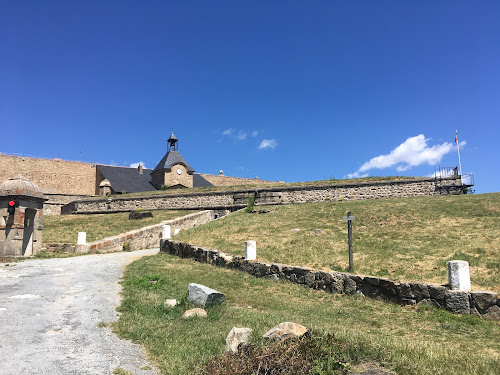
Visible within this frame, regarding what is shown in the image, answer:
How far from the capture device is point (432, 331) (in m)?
5.89

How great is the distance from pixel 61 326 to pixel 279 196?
22621 mm

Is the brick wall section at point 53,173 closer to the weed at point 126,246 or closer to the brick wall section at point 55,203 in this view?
the brick wall section at point 55,203

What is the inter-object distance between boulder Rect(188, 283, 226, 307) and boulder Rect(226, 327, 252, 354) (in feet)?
8.04

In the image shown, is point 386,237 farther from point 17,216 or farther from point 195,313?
point 17,216

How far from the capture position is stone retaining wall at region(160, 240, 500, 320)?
6.50 meters

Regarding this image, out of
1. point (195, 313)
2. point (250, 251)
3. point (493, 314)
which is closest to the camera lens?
point (195, 313)

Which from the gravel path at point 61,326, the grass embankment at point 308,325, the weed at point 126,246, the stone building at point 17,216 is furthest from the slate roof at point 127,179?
the grass embankment at point 308,325

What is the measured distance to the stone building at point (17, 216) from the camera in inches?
558

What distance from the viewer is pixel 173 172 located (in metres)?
45.5

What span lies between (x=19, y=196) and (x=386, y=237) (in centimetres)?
1511

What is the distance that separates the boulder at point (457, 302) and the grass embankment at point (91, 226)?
17988mm

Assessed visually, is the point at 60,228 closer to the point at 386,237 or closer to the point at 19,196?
the point at 19,196

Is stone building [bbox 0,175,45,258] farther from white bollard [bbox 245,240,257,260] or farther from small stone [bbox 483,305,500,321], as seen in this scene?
small stone [bbox 483,305,500,321]

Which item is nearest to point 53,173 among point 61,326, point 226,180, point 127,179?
point 127,179
